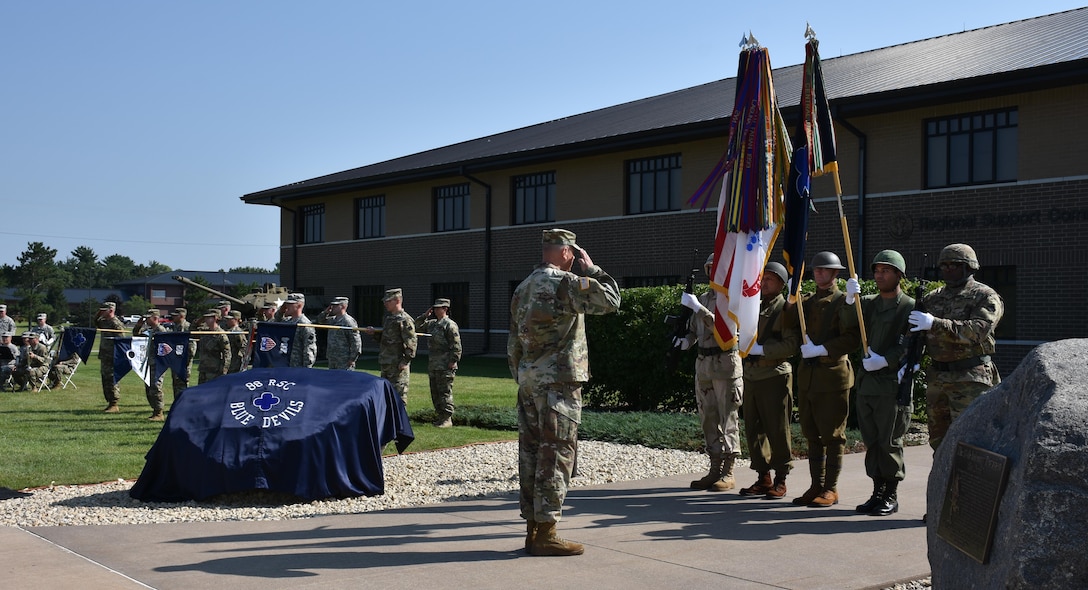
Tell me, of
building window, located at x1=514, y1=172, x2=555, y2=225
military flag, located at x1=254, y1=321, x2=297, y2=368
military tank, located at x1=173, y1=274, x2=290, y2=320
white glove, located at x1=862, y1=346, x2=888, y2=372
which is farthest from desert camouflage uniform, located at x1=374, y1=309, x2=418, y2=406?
building window, located at x1=514, y1=172, x2=555, y2=225

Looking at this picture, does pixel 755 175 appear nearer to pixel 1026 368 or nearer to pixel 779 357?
pixel 779 357

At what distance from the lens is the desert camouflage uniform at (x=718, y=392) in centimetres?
859

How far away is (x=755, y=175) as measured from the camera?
848cm

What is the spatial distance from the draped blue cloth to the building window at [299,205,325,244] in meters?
30.8

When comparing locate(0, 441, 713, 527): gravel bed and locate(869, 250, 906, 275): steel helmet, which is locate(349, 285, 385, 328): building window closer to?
locate(0, 441, 713, 527): gravel bed

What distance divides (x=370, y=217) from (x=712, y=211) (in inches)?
632

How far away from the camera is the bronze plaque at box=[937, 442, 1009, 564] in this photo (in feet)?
13.7

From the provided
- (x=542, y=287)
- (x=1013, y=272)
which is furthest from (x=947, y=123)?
(x=542, y=287)

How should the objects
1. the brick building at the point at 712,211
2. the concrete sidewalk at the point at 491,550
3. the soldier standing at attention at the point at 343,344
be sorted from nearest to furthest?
the concrete sidewalk at the point at 491,550, the soldier standing at attention at the point at 343,344, the brick building at the point at 712,211

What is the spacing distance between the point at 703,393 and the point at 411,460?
3343mm

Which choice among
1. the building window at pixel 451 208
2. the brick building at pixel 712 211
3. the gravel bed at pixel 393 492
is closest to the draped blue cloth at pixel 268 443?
the gravel bed at pixel 393 492

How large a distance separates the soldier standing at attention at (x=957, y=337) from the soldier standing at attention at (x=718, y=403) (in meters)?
1.76

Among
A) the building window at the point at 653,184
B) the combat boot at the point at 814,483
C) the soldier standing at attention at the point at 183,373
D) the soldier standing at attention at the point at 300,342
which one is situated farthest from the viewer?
the building window at the point at 653,184

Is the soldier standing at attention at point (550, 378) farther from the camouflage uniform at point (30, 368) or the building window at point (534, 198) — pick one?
the building window at point (534, 198)
